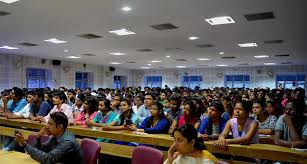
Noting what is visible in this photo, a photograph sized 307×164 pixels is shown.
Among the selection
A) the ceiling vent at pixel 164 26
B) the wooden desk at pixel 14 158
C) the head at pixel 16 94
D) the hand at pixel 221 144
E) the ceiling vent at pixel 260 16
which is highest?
the ceiling vent at pixel 164 26

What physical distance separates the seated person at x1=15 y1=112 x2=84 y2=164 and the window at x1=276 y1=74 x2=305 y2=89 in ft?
61.0

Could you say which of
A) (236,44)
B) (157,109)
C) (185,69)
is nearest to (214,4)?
(157,109)

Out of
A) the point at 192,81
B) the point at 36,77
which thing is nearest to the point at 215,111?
the point at 36,77

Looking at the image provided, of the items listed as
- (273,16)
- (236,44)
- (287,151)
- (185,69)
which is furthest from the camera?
(185,69)

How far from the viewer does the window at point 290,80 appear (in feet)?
59.8

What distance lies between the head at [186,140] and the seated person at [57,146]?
106 centimetres

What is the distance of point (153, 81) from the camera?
2327 centimetres

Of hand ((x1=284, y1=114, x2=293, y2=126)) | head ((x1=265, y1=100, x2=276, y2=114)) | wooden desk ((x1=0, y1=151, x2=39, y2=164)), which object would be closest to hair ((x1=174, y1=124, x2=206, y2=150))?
wooden desk ((x1=0, y1=151, x2=39, y2=164))

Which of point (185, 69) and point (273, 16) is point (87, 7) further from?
point (185, 69)

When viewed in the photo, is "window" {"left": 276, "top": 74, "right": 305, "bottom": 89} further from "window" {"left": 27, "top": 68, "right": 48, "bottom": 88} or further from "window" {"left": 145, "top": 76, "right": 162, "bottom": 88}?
"window" {"left": 27, "top": 68, "right": 48, "bottom": 88}

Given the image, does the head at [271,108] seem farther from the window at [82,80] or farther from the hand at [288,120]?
the window at [82,80]

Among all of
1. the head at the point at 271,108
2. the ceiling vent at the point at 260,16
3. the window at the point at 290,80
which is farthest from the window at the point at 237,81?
the head at the point at 271,108

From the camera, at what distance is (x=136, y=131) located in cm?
383

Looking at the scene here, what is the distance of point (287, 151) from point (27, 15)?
5.91 meters
